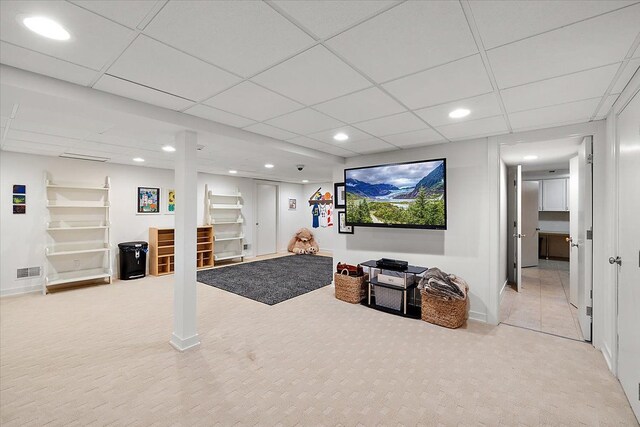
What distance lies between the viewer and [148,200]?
6445 millimetres

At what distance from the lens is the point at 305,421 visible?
194cm

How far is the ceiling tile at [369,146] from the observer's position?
12.6 feet

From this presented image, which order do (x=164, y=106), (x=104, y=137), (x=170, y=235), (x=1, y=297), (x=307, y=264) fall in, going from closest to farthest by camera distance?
(x=164, y=106)
(x=104, y=137)
(x=1, y=297)
(x=170, y=235)
(x=307, y=264)

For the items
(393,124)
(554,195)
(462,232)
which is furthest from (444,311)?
(554,195)

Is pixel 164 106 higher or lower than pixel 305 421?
higher

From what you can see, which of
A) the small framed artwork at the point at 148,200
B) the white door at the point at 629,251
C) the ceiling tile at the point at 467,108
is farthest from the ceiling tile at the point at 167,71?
the small framed artwork at the point at 148,200


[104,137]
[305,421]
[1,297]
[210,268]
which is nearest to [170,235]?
[210,268]

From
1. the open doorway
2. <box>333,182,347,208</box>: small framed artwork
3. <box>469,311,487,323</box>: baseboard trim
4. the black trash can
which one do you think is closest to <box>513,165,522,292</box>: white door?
the open doorway

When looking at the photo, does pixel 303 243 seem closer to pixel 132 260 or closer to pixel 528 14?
pixel 132 260

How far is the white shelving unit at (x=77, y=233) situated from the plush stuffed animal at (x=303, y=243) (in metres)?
5.02

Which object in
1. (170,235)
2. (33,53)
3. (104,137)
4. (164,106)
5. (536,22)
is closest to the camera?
(536,22)

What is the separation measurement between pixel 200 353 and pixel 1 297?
169 inches

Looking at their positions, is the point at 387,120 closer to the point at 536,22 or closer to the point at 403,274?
the point at 536,22

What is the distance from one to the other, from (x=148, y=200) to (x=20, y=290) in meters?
2.54
